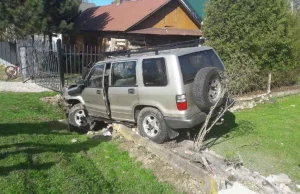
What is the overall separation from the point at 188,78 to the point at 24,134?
3.86 meters

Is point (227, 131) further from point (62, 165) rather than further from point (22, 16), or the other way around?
point (22, 16)

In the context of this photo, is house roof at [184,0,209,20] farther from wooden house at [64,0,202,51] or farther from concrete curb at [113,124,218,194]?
concrete curb at [113,124,218,194]

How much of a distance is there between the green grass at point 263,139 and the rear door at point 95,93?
2.66 m

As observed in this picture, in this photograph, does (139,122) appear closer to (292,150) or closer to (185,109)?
(185,109)

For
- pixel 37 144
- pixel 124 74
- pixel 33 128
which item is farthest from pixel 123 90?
pixel 33 128

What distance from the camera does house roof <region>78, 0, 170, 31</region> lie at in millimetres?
20895

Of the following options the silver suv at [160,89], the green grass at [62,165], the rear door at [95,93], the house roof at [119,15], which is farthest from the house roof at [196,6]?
the green grass at [62,165]

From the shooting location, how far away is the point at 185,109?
5852 millimetres

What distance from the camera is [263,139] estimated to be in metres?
6.93

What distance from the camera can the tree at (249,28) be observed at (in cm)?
1144

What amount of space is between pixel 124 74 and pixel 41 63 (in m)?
8.87

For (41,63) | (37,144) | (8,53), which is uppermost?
(8,53)

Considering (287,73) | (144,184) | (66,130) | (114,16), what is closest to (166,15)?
(114,16)

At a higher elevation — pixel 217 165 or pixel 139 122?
pixel 139 122
